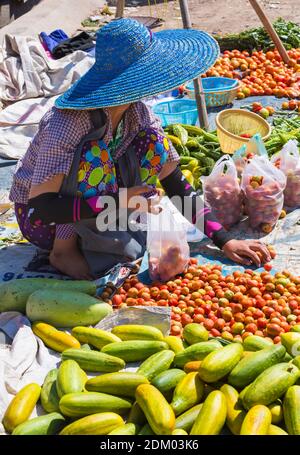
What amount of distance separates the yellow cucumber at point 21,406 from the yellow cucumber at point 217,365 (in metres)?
0.67

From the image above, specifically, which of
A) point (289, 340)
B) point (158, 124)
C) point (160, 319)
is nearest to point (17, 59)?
point (158, 124)

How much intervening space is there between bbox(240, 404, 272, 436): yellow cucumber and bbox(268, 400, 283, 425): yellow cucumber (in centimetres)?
7

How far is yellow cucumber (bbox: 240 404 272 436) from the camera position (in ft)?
7.26

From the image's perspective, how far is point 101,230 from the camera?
372cm

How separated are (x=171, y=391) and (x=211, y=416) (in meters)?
0.30

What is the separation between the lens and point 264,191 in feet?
13.5

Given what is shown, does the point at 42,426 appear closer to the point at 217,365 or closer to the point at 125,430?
the point at 125,430

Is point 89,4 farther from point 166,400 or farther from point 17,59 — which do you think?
point 166,400

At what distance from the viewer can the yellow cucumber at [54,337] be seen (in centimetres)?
303

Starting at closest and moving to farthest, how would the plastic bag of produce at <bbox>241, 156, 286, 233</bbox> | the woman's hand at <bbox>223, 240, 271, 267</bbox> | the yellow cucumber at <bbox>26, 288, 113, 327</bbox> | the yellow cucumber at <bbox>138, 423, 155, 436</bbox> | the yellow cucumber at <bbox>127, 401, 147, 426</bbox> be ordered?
the yellow cucumber at <bbox>138, 423, 155, 436</bbox>, the yellow cucumber at <bbox>127, 401, 147, 426</bbox>, the yellow cucumber at <bbox>26, 288, 113, 327</bbox>, the woman's hand at <bbox>223, 240, 271, 267</bbox>, the plastic bag of produce at <bbox>241, 156, 286, 233</bbox>

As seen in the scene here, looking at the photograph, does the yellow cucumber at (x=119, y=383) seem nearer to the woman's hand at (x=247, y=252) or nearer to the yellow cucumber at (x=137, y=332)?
the yellow cucumber at (x=137, y=332)

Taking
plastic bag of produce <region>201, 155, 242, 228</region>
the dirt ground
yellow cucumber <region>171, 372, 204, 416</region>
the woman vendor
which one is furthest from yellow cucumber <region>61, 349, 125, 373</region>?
the dirt ground

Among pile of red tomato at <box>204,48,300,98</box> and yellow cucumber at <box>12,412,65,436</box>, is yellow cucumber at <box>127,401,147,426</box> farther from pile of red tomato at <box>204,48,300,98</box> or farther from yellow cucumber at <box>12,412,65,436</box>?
pile of red tomato at <box>204,48,300,98</box>

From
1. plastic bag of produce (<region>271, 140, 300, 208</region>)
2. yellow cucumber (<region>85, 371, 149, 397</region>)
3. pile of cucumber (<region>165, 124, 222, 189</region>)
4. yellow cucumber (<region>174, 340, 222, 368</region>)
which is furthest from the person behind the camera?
pile of cucumber (<region>165, 124, 222, 189</region>)
